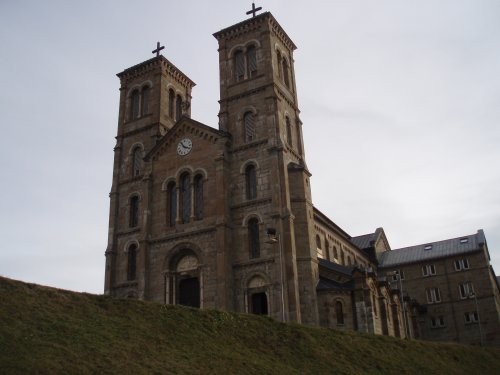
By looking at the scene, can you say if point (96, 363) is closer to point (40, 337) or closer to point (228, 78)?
point (40, 337)

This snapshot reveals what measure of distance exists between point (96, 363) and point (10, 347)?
2715 mm

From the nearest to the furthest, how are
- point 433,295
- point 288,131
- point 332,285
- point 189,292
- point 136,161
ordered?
point 332,285
point 189,292
point 288,131
point 136,161
point 433,295

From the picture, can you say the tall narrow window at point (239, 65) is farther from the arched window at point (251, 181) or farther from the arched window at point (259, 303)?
the arched window at point (259, 303)

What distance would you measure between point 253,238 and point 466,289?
33964mm

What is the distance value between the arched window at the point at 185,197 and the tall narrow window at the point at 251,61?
10.4 meters

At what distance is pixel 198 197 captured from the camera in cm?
4459

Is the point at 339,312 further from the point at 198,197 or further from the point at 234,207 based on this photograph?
the point at 198,197

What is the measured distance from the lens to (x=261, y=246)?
4066 centimetres

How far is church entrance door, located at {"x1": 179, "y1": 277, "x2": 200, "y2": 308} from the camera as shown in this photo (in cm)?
4172

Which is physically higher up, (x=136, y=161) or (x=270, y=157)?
(x=136, y=161)

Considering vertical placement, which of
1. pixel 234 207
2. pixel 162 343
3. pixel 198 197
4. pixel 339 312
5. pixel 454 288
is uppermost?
pixel 198 197

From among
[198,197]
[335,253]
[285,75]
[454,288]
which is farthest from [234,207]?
[454,288]

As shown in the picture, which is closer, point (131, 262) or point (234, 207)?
point (234, 207)

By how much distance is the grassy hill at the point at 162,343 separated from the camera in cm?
1820
